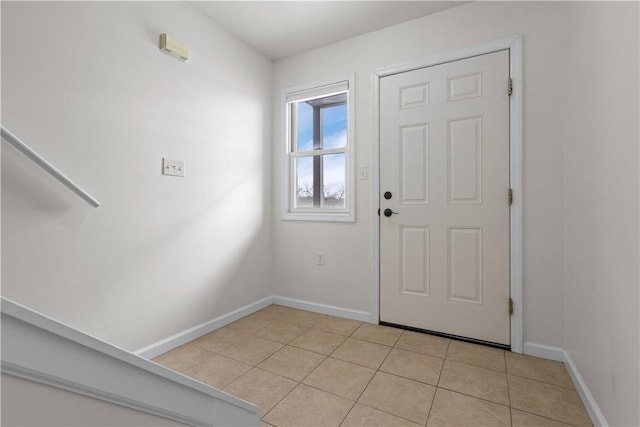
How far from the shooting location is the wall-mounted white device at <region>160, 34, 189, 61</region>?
1.98m

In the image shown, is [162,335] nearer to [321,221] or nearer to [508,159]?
[321,221]

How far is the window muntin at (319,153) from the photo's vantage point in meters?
2.77

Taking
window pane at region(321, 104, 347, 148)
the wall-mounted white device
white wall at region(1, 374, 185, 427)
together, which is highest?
the wall-mounted white device

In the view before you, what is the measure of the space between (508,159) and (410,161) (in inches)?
26.5

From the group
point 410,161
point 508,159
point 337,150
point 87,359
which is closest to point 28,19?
point 87,359

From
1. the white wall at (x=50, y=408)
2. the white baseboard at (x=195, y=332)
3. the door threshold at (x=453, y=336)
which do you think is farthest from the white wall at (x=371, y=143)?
the white wall at (x=50, y=408)

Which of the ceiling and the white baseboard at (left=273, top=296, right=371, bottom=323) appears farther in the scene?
the white baseboard at (left=273, top=296, right=371, bottom=323)

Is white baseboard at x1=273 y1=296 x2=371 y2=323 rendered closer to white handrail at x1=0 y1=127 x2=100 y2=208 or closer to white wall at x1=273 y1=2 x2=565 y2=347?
white wall at x1=273 y1=2 x2=565 y2=347

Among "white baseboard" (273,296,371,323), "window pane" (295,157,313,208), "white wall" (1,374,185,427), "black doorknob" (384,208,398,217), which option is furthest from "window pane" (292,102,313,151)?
"white wall" (1,374,185,427)

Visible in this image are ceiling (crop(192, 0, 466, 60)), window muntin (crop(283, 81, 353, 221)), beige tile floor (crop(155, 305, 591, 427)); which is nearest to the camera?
beige tile floor (crop(155, 305, 591, 427))

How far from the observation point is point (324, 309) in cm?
278

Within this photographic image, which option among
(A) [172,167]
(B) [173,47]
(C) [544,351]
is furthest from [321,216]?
(C) [544,351]

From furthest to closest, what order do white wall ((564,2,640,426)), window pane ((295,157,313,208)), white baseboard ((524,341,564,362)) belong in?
1. window pane ((295,157,313,208))
2. white baseboard ((524,341,564,362))
3. white wall ((564,2,640,426))

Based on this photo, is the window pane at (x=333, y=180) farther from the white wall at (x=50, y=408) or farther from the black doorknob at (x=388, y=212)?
the white wall at (x=50, y=408)
